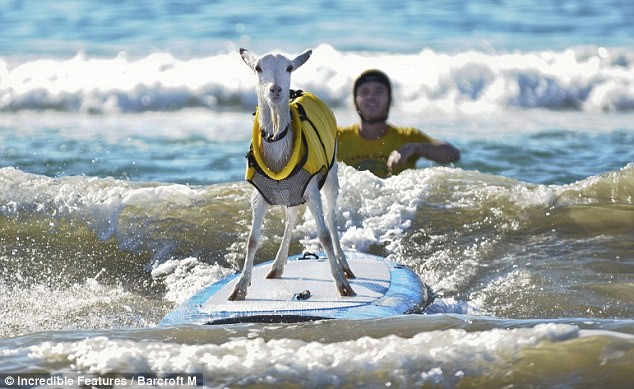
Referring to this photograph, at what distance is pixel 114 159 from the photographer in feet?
42.9

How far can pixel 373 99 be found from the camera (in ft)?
31.6

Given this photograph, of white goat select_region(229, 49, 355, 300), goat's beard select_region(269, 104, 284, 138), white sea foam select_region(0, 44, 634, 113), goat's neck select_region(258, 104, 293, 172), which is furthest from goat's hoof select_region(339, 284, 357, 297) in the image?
white sea foam select_region(0, 44, 634, 113)

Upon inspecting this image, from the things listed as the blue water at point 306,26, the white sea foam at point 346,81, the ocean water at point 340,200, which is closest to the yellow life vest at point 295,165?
the ocean water at point 340,200

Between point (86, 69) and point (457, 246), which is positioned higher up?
point (86, 69)

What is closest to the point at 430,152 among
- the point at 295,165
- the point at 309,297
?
the point at 309,297

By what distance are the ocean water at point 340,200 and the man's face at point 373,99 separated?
545 mm

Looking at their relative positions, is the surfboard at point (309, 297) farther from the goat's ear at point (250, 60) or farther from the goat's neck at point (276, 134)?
the goat's ear at point (250, 60)

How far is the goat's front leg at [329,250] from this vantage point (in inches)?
258

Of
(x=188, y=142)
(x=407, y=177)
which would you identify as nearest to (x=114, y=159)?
(x=188, y=142)

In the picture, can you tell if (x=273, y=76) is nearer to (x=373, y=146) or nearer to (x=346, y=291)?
(x=346, y=291)

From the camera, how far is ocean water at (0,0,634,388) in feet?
18.0

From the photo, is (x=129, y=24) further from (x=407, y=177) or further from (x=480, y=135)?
(x=407, y=177)

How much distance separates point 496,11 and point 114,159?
11.2m

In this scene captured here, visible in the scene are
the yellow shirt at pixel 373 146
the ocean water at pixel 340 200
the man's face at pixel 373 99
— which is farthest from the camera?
the yellow shirt at pixel 373 146
